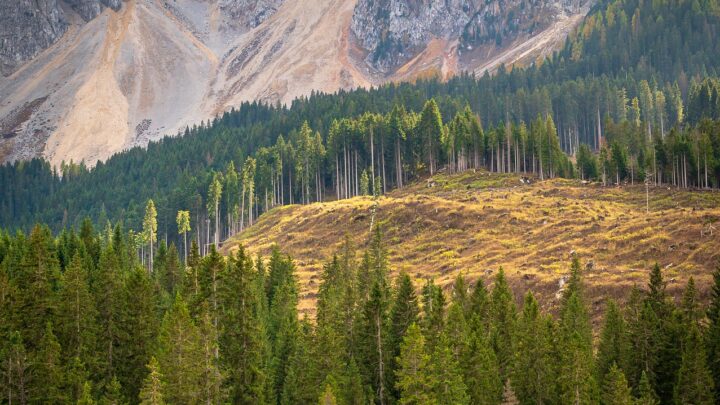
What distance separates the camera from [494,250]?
352 feet

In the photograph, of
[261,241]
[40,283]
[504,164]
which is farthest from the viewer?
[504,164]

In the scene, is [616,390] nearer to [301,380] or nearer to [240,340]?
[301,380]

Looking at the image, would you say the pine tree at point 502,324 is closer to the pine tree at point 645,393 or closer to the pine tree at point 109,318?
the pine tree at point 645,393

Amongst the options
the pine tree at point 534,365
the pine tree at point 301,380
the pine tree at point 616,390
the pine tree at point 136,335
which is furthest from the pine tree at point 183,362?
the pine tree at point 616,390

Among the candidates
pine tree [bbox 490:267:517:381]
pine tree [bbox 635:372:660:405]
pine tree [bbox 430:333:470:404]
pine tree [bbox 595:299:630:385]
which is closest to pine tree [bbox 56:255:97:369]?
pine tree [bbox 430:333:470:404]

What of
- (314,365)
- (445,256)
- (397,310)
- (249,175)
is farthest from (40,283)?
(249,175)

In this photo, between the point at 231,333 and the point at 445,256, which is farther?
the point at 445,256

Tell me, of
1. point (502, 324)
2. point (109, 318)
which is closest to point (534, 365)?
point (502, 324)

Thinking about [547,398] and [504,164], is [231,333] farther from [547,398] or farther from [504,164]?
[504,164]

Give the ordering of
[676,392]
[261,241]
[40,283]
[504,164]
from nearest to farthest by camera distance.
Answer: [676,392], [40,283], [261,241], [504,164]

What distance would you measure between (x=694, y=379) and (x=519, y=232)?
54763 millimetres

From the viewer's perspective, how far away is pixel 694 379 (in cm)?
5862

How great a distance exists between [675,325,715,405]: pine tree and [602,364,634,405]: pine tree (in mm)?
3708

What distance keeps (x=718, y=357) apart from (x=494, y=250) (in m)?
47.0
